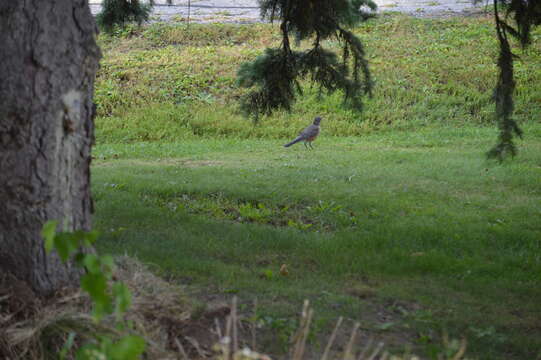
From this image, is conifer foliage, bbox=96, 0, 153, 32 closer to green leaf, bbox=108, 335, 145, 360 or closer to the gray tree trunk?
the gray tree trunk

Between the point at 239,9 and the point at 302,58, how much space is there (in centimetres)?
2242

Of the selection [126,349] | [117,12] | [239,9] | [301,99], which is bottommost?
[301,99]

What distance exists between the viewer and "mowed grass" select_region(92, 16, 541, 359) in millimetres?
4590

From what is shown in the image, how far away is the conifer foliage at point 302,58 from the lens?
295 inches

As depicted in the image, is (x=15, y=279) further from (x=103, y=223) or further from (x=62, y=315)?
(x=103, y=223)

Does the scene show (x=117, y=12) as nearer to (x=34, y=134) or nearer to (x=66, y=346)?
(x=34, y=134)

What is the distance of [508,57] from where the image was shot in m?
6.57

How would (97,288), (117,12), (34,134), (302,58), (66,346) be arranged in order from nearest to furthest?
(97,288)
(66,346)
(34,134)
(302,58)
(117,12)

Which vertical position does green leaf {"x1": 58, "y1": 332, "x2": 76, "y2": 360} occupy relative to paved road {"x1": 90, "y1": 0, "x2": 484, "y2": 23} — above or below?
below

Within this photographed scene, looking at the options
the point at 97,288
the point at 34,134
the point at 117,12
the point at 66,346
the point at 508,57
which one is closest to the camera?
the point at 97,288

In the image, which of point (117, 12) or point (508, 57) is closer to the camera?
point (508, 57)

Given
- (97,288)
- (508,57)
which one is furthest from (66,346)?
(508,57)

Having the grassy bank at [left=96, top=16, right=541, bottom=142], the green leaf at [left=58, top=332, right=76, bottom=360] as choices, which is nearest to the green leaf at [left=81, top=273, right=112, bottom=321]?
the green leaf at [left=58, top=332, right=76, bottom=360]

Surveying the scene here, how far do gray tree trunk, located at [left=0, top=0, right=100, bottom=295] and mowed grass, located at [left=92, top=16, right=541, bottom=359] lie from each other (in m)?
1.50
